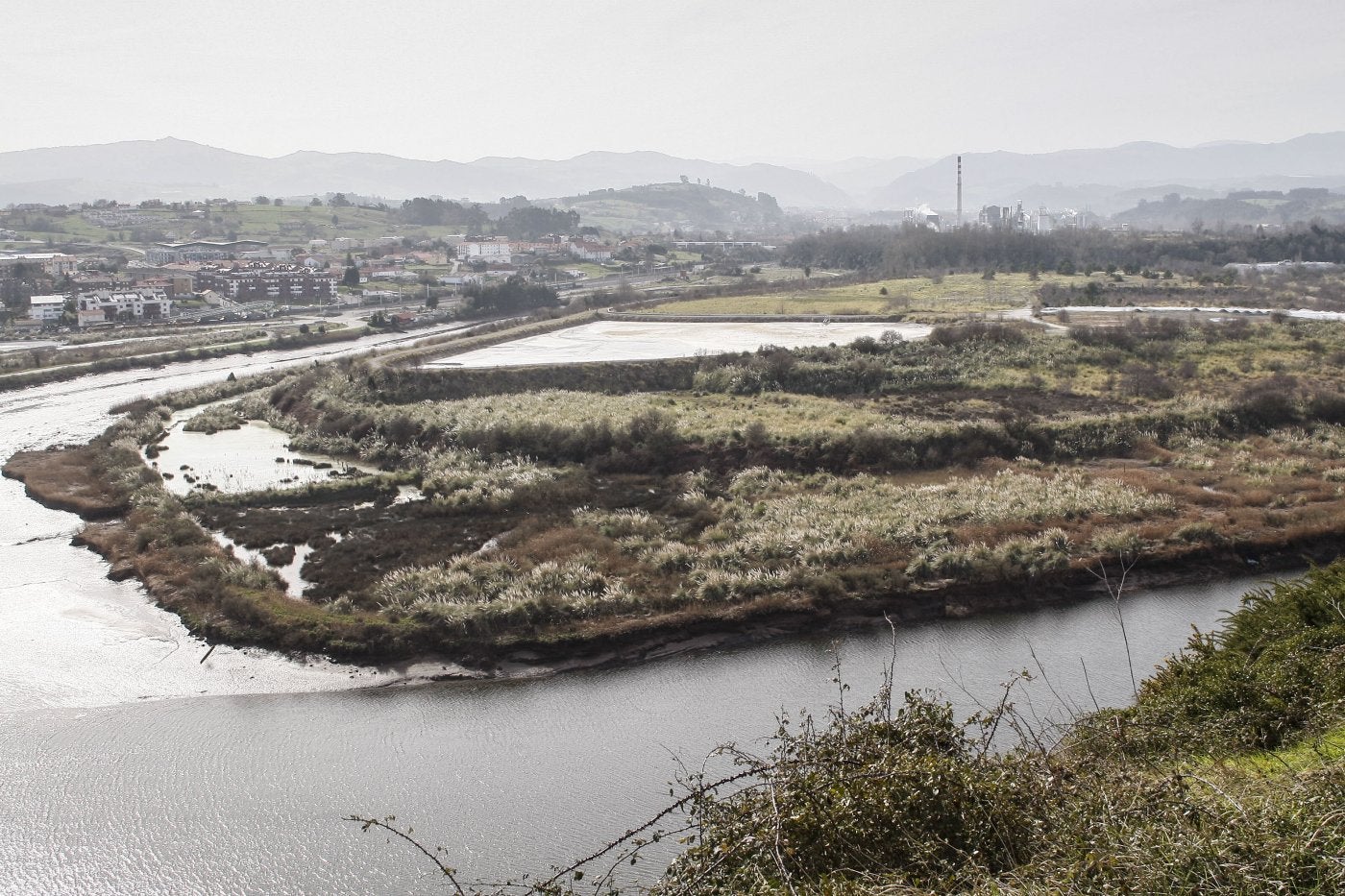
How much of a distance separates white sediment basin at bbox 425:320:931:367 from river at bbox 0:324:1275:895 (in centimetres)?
1880

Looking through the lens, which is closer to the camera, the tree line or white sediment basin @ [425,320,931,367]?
white sediment basin @ [425,320,931,367]

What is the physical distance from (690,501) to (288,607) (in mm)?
A: 7452

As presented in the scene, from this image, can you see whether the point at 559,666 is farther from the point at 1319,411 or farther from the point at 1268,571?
the point at 1319,411

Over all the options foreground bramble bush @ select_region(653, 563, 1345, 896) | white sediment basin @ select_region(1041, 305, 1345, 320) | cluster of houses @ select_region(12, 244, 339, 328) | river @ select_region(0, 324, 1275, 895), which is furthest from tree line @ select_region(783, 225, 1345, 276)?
foreground bramble bush @ select_region(653, 563, 1345, 896)

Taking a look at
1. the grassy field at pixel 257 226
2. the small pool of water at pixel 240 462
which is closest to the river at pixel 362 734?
the small pool of water at pixel 240 462

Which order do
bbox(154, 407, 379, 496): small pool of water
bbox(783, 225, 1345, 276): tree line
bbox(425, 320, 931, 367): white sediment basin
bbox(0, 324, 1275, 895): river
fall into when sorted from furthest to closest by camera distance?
bbox(783, 225, 1345, 276): tree line < bbox(425, 320, 931, 367): white sediment basin < bbox(154, 407, 379, 496): small pool of water < bbox(0, 324, 1275, 895): river

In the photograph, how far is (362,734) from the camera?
11.6m

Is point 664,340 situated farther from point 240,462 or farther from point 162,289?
point 162,289

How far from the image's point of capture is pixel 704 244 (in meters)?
96.4

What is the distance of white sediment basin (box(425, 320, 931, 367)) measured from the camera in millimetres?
32969

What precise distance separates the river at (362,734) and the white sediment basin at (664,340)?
1880cm

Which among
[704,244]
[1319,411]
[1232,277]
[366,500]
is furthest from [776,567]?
[704,244]

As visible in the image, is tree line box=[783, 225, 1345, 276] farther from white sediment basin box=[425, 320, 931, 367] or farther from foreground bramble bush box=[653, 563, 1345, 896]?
foreground bramble bush box=[653, 563, 1345, 896]

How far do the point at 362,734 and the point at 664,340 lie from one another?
26.0 m
